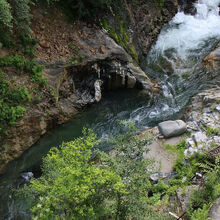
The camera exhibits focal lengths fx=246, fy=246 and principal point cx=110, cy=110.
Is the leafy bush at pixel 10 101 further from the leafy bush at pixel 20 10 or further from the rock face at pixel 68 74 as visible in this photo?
the leafy bush at pixel 20 10

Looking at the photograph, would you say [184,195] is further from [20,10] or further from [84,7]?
[84,7]

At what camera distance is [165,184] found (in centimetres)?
807

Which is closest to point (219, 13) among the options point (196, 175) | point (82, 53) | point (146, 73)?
point (146, 73)

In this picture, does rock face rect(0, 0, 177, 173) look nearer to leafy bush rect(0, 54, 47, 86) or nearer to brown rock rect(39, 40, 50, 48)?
brown rock rect(39, 40, 50, 48)

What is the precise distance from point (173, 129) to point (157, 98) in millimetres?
2528

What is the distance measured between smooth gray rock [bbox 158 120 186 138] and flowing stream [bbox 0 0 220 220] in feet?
3.57

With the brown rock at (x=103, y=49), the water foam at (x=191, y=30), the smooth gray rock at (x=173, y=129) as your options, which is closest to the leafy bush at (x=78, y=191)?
the smooth gray rock at (x=173, y=129)

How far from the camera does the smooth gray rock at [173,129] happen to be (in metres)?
9.83

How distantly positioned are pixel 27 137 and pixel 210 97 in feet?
26.0

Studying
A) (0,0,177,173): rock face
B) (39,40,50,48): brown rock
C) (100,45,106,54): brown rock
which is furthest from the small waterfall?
(39,40,50,48): brown rock

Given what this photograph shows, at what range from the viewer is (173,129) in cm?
984

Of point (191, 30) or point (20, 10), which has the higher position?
point (20, 10)

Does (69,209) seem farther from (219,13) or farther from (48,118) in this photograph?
(219,13)

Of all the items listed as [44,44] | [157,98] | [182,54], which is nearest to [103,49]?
[44,44]
